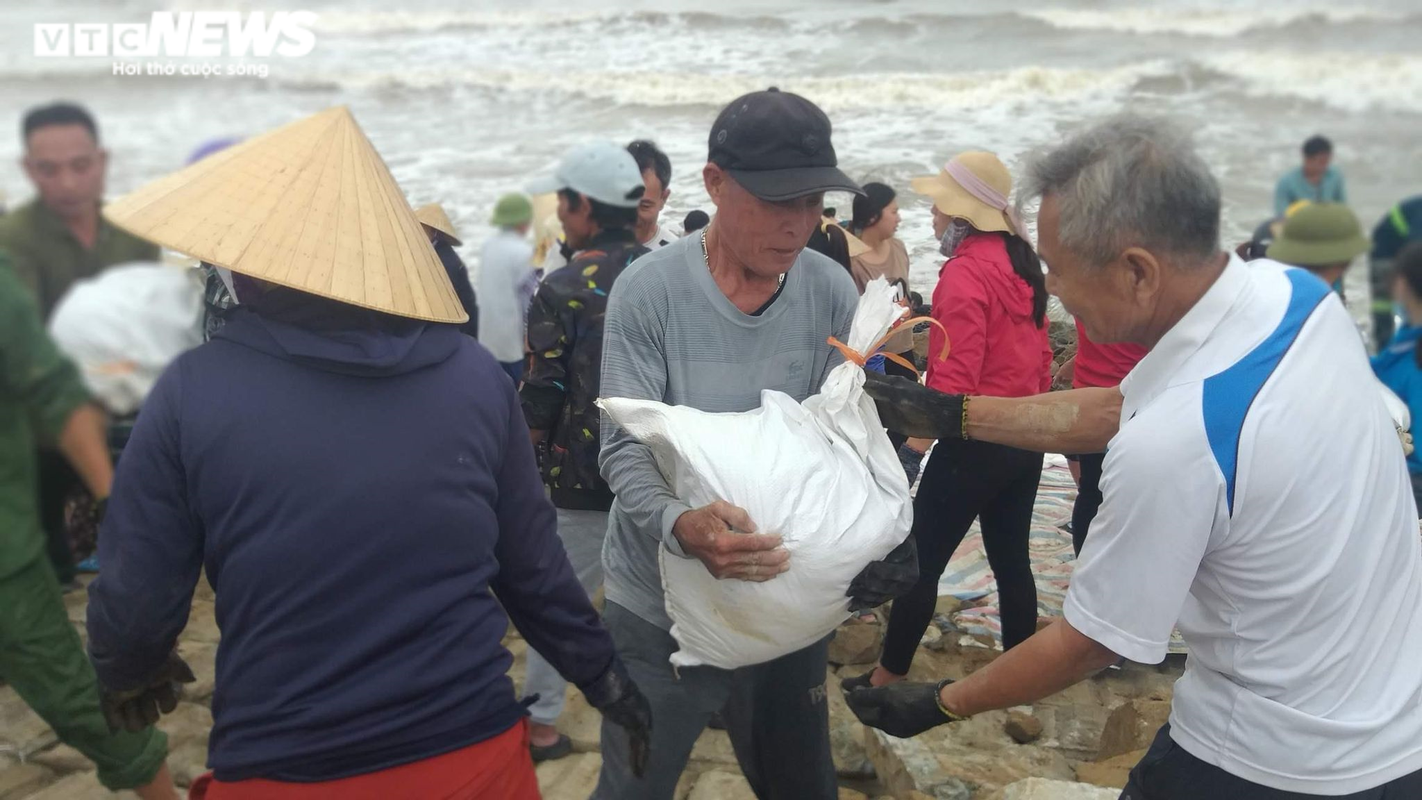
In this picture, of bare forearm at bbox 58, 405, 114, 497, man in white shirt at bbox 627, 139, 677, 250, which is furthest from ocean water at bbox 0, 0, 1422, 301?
bare forearm at bbox 58, 405, 114, 497

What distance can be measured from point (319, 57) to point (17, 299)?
57.4ft

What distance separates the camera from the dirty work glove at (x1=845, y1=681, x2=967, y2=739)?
1822mm

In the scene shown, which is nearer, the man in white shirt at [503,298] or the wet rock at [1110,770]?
the wet rock at [1110,770]

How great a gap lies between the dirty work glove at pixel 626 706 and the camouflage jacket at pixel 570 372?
3.47 ft

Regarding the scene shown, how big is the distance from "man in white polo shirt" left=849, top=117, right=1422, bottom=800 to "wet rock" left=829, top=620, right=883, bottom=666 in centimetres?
220

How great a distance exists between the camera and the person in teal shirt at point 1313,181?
8133 mm

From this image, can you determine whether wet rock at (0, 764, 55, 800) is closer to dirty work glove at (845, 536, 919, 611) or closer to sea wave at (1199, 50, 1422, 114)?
dirty work glove at (845, 536, 919, 611)

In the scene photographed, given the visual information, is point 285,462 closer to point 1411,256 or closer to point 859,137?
point 1411,256

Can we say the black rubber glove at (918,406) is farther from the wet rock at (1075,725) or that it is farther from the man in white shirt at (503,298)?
the man in white shirt at (503,298)

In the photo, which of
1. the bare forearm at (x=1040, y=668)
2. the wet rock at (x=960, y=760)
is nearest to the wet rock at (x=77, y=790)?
the wet rock at (x=960, y=760)

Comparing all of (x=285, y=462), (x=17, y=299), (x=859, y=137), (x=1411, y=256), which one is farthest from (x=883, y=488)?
(x=859, y=137)

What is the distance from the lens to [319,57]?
702 inches

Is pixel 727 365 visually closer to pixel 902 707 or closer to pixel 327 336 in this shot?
pixel 902 707

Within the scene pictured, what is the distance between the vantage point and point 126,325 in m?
2.31
